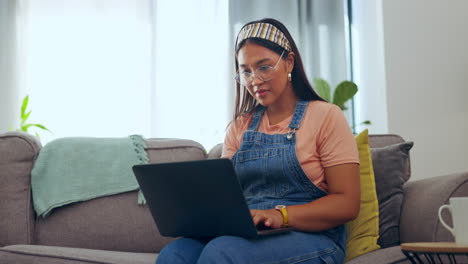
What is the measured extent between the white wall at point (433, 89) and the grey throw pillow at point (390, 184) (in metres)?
1.86

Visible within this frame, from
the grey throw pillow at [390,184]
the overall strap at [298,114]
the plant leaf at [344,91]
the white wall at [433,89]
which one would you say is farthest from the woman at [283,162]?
the white wall at [433,89]

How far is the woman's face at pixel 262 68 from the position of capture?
1671mm

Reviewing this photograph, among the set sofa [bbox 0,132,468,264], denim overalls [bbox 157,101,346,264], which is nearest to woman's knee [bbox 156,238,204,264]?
denim overalls [bbox 157,101,346,264]

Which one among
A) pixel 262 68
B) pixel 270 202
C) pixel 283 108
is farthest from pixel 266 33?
pixel 270 202

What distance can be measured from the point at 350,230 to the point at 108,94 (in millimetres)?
2689

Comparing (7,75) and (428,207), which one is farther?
(7,75)

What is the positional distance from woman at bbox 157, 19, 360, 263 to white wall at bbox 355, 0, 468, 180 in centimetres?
207

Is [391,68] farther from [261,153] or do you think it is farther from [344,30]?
[261,153]

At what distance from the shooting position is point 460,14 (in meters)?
3.60

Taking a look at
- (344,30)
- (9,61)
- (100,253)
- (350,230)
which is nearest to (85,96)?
(9,61)

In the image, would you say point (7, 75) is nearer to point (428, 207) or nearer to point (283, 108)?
point (283, 108)

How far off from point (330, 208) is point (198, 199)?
370mm

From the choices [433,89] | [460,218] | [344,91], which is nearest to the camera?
[460,218]

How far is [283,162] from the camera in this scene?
156 centimetres
